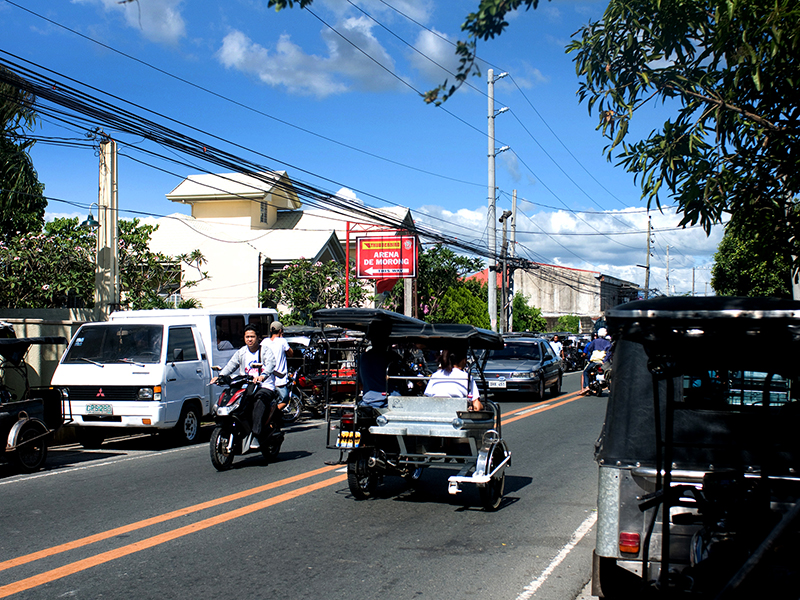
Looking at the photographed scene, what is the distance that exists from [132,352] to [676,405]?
→ 9867 millimetres

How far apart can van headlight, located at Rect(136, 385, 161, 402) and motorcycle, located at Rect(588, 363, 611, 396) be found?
41.1 ft

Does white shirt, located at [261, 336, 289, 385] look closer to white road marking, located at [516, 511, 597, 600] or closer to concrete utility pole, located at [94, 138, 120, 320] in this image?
white road marking, located at [516, 511, 597, 600]

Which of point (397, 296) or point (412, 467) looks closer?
point (412, 467)

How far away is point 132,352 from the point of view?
12336 millimetres

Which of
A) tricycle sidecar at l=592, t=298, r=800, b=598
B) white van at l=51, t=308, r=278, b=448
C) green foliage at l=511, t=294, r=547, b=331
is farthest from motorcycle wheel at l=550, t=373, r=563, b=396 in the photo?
green foliage at l=511, t=294, r=547, b=331

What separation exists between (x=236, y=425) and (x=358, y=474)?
100 inches

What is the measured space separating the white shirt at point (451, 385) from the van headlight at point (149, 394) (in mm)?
5299

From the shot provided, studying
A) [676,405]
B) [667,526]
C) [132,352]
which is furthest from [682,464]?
[132,352]

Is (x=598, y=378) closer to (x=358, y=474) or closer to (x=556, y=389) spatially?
(x=556, y=389)

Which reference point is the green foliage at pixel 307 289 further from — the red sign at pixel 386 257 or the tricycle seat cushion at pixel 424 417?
the tricycle seat cushion at pixel 424 417

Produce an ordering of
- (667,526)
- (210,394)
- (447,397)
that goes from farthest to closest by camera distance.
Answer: (210,394) → (447,397) → (667,526)

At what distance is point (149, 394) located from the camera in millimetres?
11812

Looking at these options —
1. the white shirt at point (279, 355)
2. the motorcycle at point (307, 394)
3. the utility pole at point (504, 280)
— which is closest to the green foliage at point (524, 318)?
the utility pole at point (504, 280)

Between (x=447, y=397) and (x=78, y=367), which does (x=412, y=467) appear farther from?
(x=78, y=367)
